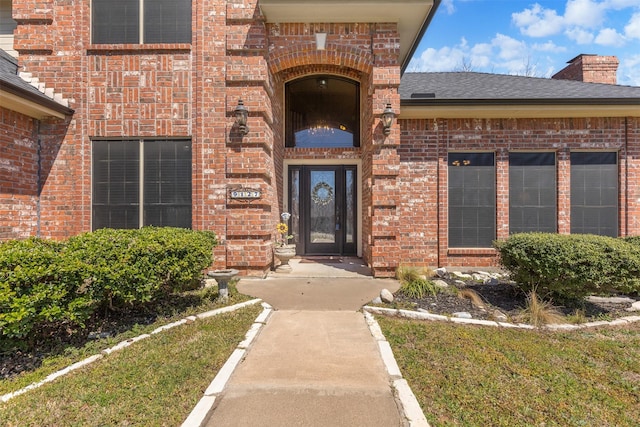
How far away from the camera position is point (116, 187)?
20.1 ft

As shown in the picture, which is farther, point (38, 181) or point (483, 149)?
point (483, 149)

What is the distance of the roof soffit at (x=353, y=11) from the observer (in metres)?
5.57

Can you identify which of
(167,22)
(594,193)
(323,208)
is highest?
(167,22)

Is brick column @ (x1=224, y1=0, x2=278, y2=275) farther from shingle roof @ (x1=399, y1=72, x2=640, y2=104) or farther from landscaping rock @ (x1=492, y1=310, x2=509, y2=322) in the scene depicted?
landscaping rock @ (x1=492, y1=310, x2=509, y2=322)

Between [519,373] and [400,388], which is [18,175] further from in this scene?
[519,373]

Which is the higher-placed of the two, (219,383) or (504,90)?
(504,90)

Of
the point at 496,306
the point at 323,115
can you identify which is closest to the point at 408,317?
the point at 496,306

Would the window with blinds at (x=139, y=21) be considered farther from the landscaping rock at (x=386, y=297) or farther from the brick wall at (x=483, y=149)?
the landscaping rock at (x=386, y=297)

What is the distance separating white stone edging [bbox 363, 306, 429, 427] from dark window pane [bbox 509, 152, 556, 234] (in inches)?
225

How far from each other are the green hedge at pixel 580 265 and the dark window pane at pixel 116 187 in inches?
290

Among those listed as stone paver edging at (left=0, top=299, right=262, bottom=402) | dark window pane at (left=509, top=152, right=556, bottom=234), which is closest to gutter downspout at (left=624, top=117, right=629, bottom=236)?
dark window pane at (left=509, top=152, right=556, bottom=234)

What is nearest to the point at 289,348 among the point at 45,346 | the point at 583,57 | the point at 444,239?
the point at 45,346

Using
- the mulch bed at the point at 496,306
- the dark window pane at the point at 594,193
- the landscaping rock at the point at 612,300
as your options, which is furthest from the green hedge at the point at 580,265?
the dark window pane at the point at 594,193

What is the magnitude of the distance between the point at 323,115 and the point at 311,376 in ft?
23.0
